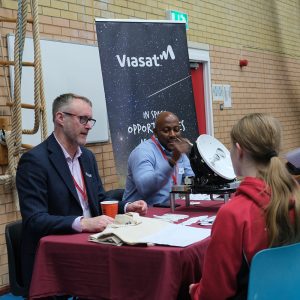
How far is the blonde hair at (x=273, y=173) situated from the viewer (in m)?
1.80

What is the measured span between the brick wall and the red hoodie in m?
1.84

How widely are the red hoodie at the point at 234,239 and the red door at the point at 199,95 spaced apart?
4.75 meters

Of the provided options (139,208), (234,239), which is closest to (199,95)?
(139,208)

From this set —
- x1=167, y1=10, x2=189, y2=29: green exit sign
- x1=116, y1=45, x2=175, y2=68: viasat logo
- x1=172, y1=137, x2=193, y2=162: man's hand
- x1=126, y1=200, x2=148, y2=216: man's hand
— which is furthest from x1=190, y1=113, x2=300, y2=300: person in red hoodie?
x1=167, y1=10, x2=189, y2=29: green exit sign

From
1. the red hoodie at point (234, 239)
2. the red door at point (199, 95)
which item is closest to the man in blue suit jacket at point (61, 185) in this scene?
the red hoodie at point (234, 239)

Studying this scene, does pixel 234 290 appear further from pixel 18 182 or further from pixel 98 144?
pixel 98 144

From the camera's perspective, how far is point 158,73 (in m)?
4.86

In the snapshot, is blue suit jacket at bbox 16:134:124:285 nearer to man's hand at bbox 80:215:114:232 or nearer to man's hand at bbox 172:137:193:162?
man's hand at bbox 80:215:114:232

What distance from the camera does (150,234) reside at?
2.40m

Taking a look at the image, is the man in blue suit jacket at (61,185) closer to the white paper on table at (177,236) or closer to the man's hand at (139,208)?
the man's hand at (139,208)

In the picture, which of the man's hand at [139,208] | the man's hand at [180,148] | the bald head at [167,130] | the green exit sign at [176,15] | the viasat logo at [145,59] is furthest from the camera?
the green exit sign at [176,15]

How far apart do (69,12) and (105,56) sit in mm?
648

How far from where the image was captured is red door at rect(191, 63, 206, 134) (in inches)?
258

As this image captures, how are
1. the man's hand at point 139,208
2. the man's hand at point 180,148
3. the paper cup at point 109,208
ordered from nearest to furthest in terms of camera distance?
the paper cup at point 109,208
the man's hand at point 139,208
the man's hand at point 180,148
